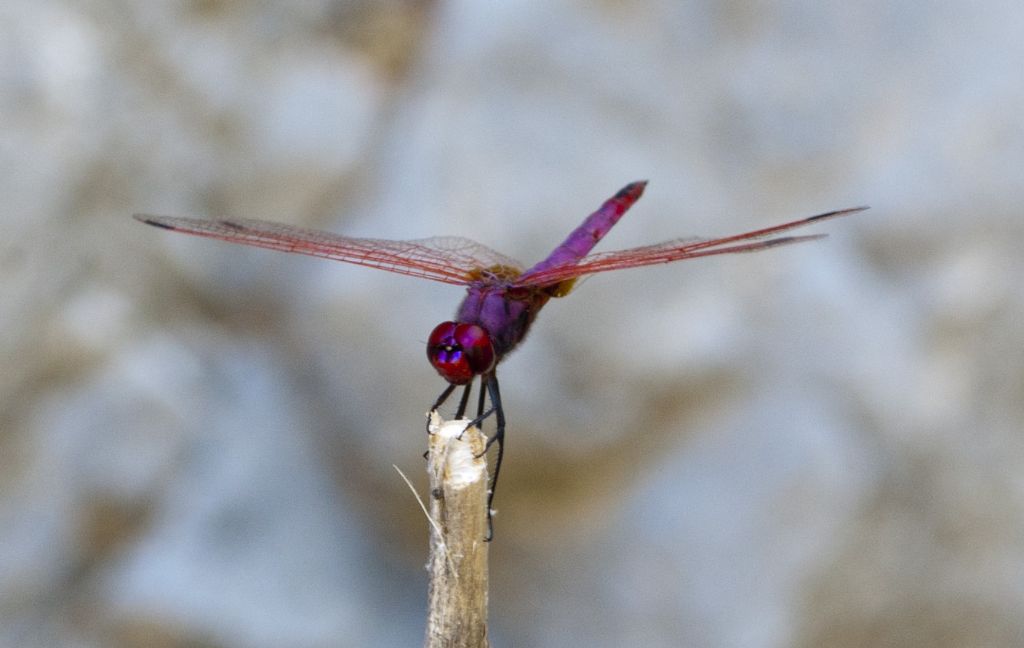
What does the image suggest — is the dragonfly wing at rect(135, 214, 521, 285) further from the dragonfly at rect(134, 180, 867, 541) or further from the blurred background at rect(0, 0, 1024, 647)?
the blurred background at rect(0, 0, 1024, 647)

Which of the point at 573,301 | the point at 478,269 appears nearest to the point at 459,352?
the point at 478,269

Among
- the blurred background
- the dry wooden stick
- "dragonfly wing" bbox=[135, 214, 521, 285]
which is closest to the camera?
the dry wooden stick

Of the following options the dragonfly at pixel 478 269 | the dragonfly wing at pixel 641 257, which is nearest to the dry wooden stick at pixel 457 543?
the dragonfly at pixel 478 269

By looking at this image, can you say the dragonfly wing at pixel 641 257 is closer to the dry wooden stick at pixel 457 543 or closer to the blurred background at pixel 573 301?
the dry wooden stick at pixel 457 543

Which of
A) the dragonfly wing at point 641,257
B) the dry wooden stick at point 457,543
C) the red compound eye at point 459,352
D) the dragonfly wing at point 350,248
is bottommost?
the dry wooden stick at point 457,543

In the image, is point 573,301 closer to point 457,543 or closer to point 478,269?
point 478,269

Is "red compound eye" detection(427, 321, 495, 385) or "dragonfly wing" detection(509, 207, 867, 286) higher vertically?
"dragonfly wing" detection(509, 207, 867, 286)

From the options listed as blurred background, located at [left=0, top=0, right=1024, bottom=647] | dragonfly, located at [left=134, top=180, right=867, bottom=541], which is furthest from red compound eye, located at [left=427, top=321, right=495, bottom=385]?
blurred background, located at [left=0, top=0, right=1024, bottom=647]

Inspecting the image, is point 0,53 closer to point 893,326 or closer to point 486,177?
point 486,177
